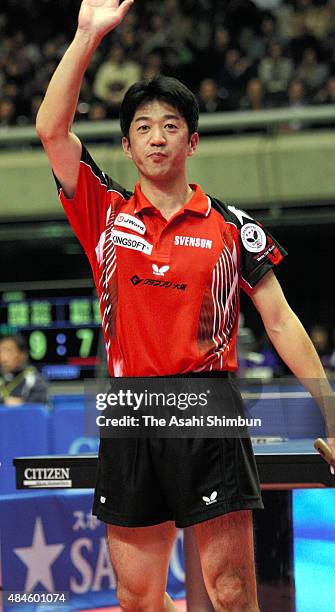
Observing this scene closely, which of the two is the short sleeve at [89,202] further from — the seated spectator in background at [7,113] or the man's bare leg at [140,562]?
the seated spectator in background at [7,113]

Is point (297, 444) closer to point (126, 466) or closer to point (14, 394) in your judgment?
point (126, 466)

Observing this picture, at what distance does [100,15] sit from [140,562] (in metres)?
1.45

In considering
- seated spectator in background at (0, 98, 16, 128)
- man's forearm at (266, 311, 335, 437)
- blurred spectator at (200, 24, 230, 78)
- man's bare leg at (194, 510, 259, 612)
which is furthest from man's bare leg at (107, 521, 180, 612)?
blurred spectator at (200, 24, 230, 78)

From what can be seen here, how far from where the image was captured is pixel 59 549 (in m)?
4.89

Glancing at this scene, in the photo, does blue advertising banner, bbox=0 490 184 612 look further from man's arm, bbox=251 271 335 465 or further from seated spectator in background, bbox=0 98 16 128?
seated spectator in background, bbox=0 98 16 128

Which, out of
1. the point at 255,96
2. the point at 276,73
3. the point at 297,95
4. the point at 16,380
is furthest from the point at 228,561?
the point at 276,73

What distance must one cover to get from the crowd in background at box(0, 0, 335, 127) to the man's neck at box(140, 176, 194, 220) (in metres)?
10.3

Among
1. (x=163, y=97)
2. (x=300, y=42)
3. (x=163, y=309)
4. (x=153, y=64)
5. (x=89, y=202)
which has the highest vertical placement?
(x=300, y=42)

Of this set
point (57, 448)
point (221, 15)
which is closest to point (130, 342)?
point (57, 448)

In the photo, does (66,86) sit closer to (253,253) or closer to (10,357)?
(253,253)

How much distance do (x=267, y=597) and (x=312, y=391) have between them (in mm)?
1360

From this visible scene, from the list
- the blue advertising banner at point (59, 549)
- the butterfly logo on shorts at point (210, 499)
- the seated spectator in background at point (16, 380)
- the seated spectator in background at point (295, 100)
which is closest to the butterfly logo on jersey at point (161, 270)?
the butterfly logo on shorts at point (210, 499)

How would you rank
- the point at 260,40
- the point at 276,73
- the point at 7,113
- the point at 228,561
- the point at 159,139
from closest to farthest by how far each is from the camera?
the point at 228,561
the point at 159,139
the point at 276,73
the point at 7,113
the point at 260,40

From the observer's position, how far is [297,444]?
145 inches
